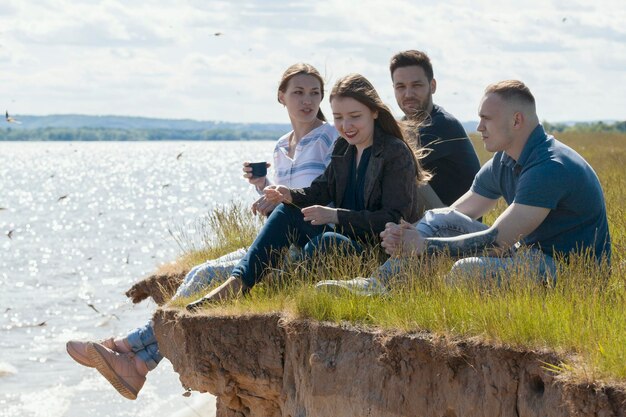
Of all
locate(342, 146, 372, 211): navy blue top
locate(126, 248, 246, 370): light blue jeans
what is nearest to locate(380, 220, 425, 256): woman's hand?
locate(342, 146, 372, 211): navy blue top

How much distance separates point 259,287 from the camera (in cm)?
812

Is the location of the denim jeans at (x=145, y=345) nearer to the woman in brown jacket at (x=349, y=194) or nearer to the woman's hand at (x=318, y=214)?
the woman in brown jacket at (x=349, y=194)

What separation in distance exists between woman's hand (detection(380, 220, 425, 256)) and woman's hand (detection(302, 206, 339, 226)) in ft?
2.03

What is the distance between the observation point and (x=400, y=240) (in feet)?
24.1

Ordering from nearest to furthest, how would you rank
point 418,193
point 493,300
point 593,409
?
point 593,409 → point 493,300 → point 418,193

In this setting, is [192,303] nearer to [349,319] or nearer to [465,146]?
[349,319]

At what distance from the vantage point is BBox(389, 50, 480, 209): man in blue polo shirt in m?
9.48

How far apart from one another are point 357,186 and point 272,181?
54.7 inches

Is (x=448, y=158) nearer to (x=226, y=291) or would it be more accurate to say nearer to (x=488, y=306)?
(x=226, y=291)

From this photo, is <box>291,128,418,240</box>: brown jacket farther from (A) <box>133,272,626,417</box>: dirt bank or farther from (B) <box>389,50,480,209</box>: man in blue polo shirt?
(B) <box>389,50,480,209</box>: man in blue polo shirt

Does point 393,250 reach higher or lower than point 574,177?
lower

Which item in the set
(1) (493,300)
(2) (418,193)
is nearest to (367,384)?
(1) (493,300)

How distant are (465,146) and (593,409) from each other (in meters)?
4.18

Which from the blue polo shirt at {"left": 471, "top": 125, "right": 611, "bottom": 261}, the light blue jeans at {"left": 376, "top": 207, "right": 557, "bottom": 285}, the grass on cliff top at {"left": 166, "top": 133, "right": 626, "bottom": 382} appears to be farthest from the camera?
the blue polo shirt at {"left": 471, "top": 125, "right": 611, "bottom": 261}
